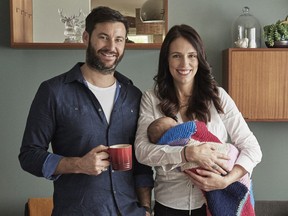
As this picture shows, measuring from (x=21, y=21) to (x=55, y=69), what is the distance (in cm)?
38

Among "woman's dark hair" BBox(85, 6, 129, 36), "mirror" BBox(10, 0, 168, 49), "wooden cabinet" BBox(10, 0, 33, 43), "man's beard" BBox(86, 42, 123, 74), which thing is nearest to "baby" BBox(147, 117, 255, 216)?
"man's beard" BBox(86, 42, 123, 74)

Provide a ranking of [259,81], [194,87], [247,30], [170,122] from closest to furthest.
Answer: [170,122] < [194,87] < [259,81] < [247,30]

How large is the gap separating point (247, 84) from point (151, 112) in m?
1.12

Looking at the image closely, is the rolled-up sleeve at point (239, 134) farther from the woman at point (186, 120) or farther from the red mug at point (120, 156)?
the red mug at point (120, 156)

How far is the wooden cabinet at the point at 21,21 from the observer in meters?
2.87

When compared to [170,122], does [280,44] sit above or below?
above

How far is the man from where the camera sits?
1.80 meters

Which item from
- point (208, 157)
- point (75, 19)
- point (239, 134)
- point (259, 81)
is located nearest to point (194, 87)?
point (239, 134)

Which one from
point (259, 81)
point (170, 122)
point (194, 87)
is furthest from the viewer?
point (259, 81)

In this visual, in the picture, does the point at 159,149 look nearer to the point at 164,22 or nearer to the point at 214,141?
the point at 214,141

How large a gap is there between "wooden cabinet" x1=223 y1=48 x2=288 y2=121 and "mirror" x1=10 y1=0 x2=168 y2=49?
0.51 meters

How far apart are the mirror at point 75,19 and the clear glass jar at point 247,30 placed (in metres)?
0.47

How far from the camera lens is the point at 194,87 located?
2049mm

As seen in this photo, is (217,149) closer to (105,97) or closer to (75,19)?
(105,97)
